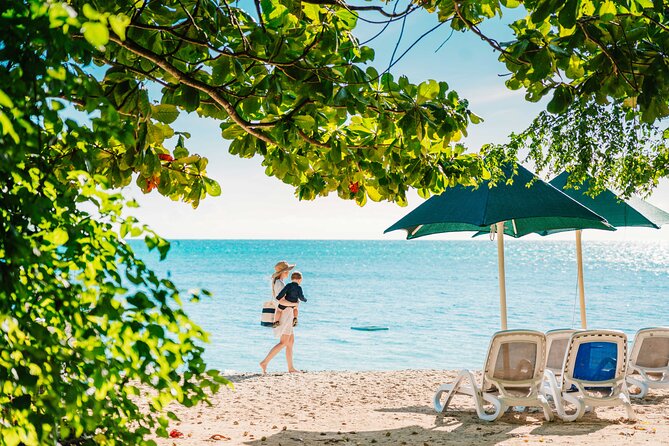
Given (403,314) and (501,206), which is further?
(403,314)

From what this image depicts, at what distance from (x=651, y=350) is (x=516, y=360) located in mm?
2308

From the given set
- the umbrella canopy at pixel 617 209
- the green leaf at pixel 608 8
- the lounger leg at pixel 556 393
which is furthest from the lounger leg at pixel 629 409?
the green leaf at pixel 608 8

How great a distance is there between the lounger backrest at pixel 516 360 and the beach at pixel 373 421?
416mm

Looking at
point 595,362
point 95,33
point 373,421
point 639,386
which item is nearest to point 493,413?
point 595,362

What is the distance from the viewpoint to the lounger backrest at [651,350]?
24.5 feet

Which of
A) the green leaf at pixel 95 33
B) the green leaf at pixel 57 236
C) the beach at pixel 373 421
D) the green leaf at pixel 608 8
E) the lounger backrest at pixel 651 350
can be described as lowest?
the beach at pixel 373 421

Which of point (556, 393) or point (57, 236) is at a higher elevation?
point (57, 236)

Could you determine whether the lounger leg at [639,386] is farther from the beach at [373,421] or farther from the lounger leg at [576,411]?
the lounger leg at [576,411]

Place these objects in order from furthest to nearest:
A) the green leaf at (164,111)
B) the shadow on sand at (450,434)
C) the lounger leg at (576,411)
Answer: the lounger leg at (576,411)
the shadow on sand at (450,434)
the green leaf at (164,111)

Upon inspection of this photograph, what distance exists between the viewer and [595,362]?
624cm

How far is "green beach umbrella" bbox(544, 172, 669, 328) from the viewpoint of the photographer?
958 centimetres

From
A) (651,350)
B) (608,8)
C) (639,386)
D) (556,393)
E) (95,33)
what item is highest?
(608,8)

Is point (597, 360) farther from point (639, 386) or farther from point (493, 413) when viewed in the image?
point (639, 386)

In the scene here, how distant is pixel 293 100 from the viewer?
151 inches
